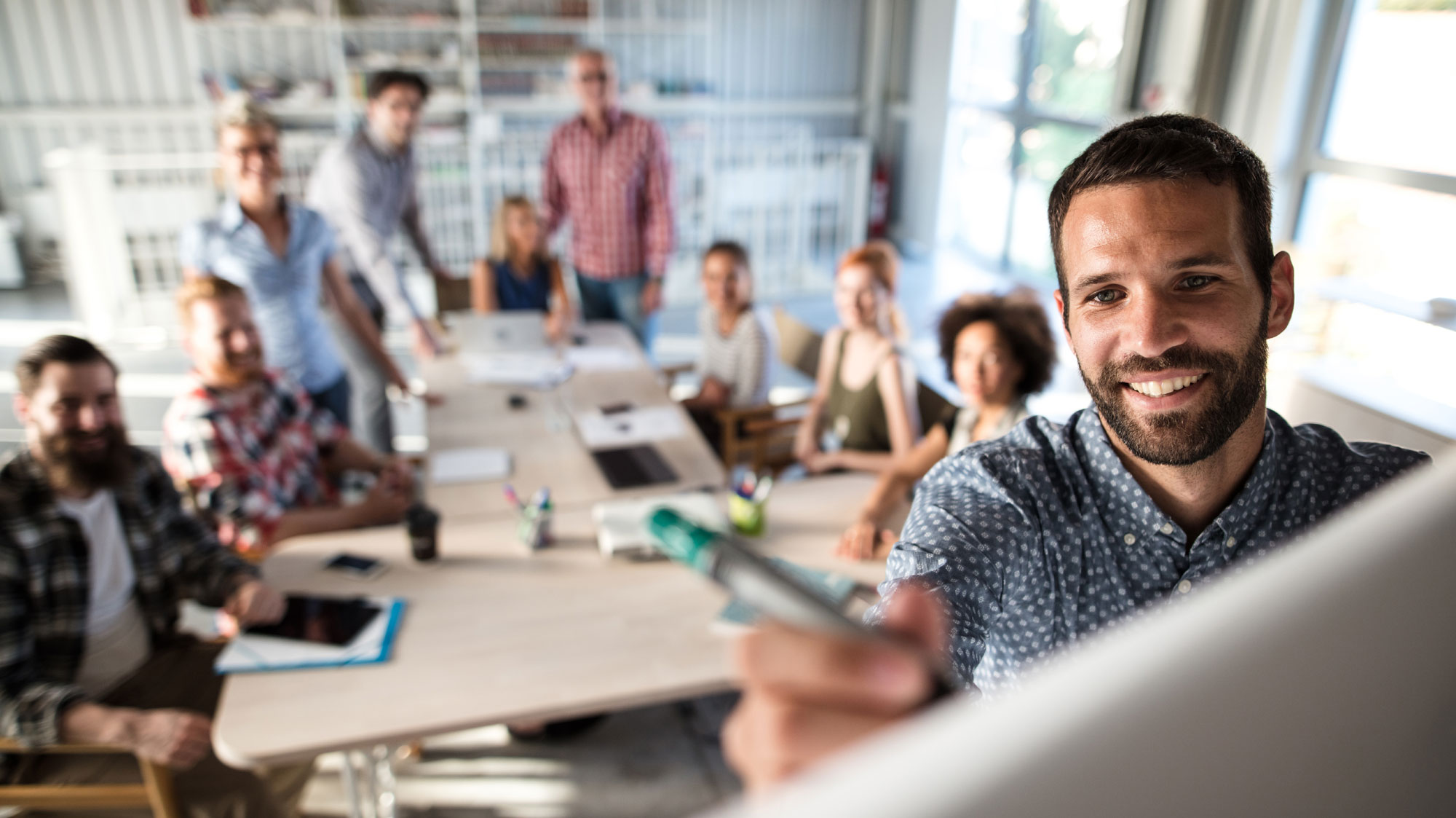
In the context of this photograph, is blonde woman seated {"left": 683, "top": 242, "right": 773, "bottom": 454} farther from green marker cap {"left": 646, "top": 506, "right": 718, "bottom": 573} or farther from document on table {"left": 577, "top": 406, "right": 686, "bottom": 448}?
green marker cap {"left": 646, "top": 506, "right": 718, "bottom": 573}

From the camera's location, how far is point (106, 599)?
1.96 metres

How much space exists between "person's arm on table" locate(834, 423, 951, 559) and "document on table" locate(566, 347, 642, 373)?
1.17 m

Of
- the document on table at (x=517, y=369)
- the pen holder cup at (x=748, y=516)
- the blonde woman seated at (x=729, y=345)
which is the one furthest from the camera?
the blonde woman seated at (x=729, y=345)

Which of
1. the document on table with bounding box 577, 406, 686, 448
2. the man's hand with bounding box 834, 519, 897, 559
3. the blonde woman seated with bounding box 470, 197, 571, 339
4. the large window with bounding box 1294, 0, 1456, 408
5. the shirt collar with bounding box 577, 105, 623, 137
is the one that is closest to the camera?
the man's hand with bounding box 834, 519, 897, 559

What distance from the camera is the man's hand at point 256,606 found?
188 cm

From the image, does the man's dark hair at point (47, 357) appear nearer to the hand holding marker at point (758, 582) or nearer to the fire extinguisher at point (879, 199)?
the hand holding marker at point (758, 582)

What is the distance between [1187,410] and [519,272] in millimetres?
3384

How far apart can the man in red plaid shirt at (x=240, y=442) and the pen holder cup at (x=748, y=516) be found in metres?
0.97

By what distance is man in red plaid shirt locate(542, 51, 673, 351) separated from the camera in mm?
4203

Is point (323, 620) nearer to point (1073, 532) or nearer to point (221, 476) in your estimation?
point (221, 476)

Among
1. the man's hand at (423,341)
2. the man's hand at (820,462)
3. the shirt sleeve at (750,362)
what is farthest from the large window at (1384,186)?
the man's hand at (423,341)

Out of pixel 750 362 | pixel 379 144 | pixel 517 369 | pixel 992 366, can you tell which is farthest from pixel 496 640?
pixel 379 144

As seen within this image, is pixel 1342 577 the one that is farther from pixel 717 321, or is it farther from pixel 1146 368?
pixel 717 321

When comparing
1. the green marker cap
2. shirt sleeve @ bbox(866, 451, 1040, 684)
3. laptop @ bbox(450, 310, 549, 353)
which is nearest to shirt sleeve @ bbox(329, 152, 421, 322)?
laptop @ bbox(450, 310, 549, 353)
